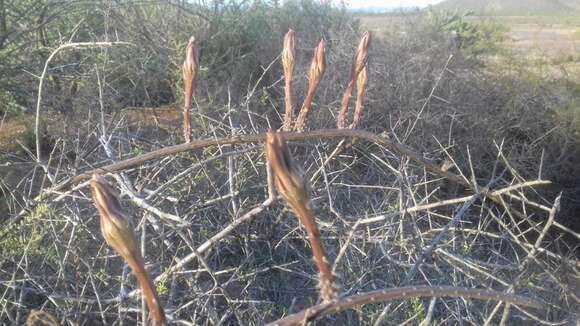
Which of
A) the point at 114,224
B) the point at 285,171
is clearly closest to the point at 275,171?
the point at 285,171

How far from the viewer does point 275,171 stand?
0.44m

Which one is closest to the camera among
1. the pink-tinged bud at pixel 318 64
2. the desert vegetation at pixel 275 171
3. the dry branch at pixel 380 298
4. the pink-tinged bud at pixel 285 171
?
the pink-tinged bud at pixel 285 171

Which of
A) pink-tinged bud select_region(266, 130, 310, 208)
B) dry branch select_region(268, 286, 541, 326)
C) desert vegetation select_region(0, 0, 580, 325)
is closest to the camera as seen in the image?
pink-tinged bud select_region(266, 130, 310, 208)

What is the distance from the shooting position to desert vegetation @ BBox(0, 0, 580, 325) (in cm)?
104

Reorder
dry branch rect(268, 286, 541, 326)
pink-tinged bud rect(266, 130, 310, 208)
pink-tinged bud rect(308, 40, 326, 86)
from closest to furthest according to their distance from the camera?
pink-tinged bud rect(266, 130, 310, 208) → dry branch rect(268, 286, 541, 326) → pink-tinged bud rect(308, 40, 326, 86)

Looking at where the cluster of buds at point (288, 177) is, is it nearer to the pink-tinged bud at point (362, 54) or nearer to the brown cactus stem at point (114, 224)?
the brown cactus stem at point (114, 224)

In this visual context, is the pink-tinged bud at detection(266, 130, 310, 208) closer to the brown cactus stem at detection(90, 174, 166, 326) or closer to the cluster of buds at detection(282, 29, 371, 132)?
the brown cactus stem at detection(90, 174, 166, 326)

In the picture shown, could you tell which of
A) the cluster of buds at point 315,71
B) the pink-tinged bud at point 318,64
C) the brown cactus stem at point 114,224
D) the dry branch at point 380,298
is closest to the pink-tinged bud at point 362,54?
the cluster of buds at point 315,71

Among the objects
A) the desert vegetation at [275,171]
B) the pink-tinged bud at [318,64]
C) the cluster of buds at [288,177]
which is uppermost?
the pink-tinged bud at [318,64]

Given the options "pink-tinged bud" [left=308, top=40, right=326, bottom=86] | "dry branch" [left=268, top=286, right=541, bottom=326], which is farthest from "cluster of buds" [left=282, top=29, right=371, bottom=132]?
"dry branch" [left=268, top=286, right=541, bottom=326]

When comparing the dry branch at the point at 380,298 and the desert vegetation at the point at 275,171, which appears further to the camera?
the desert vegetation at the point at 275,171

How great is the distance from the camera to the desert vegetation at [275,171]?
1040 mm

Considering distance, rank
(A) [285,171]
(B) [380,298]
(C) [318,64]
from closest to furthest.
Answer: (A) [285,171] < (B) [380,298] < (C) [318,64]

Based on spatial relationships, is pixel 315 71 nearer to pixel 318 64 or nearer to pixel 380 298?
pixel 318 64
